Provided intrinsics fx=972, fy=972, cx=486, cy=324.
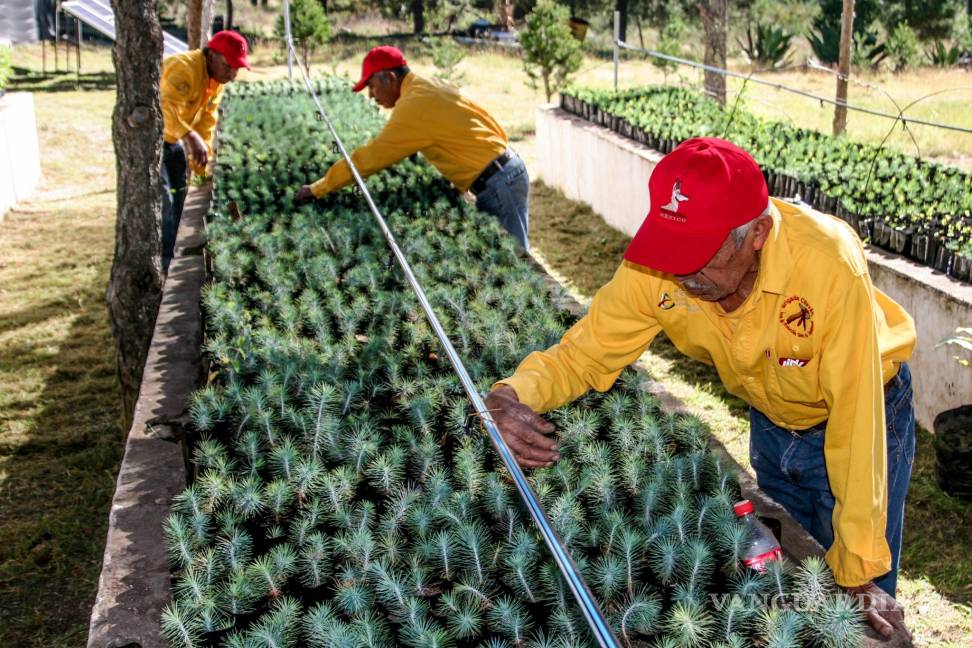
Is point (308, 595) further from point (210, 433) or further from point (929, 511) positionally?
point (929, 511)

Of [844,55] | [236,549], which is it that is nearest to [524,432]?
[236,549]

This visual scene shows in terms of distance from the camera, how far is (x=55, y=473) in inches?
195

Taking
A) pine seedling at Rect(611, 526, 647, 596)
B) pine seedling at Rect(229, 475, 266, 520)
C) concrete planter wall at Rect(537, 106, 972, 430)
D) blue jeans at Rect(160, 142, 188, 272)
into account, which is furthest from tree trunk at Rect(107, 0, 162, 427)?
concrete planter wall at Rect(537, 106, 972, 430)

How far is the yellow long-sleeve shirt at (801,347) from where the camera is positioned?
203cm

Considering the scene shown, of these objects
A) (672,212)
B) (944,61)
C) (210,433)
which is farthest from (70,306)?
(944,61)

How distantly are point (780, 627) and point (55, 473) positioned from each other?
13.5 feet

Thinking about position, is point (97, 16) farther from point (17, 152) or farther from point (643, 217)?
point (643, 217)

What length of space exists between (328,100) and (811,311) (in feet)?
26.8

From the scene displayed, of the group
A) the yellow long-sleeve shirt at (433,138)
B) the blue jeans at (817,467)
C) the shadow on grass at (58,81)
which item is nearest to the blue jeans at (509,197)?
the yellow long-sleeve shirt at (433,138)

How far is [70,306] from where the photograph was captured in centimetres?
754

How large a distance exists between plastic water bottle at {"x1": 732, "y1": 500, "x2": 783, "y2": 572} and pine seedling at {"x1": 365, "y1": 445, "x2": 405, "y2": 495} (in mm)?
893

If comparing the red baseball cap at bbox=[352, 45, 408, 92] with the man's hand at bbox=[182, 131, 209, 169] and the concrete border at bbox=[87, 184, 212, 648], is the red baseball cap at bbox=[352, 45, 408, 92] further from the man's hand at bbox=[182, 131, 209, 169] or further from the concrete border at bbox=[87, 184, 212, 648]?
the man's hand at bbox=[182, 131, 209, 169]

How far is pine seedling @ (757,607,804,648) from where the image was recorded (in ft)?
6.24

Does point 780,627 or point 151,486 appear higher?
point 780,627
